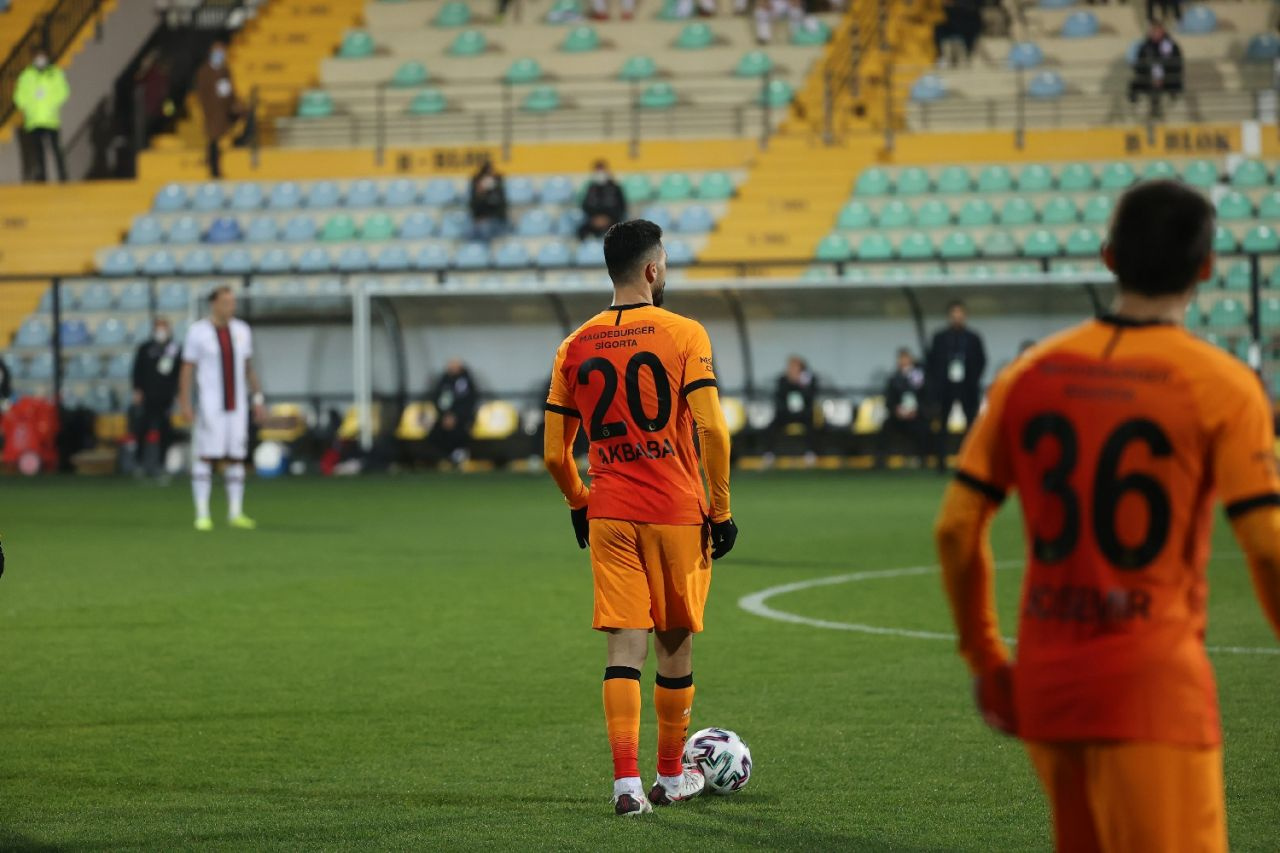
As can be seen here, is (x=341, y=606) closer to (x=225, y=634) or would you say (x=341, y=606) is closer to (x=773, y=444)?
(x=225, y=634)

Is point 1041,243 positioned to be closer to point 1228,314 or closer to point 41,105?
point 1228,314

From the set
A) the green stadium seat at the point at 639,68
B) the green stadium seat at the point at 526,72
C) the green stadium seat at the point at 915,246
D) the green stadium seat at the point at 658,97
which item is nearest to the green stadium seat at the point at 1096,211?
the green stadium seat at the point at 915,246

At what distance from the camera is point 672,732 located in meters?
5.94

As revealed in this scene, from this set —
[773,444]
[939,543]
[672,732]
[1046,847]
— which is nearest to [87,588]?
[672,732]

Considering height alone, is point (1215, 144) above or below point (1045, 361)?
above

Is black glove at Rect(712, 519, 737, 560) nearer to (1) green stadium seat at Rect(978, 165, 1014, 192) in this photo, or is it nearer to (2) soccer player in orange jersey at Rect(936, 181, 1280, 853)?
(2) soccer player in orange jersey at Rect(936, 181, 1280, 853)

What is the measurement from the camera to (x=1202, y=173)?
26438 millimetres

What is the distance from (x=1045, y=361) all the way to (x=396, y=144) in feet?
93.5

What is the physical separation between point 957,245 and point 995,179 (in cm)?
199

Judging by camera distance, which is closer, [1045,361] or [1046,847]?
[1045,361]

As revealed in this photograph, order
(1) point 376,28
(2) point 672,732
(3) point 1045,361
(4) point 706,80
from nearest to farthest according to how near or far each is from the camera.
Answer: (3) point 1045,361 < (2) point 672,732 < (4) point 706,80 < (1) point 376,28


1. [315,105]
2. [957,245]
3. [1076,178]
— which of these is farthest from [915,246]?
[315,105]

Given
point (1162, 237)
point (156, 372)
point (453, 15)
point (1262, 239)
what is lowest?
point (156, 372)

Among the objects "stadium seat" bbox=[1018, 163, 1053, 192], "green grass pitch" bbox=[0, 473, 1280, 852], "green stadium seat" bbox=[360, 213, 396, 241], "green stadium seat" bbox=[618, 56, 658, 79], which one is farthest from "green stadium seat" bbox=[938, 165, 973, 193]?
"green grass pitch" bbox=[0, 473, 1280, 852]
